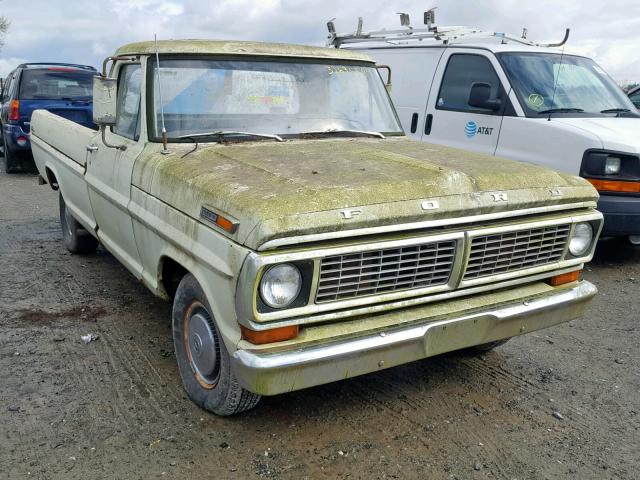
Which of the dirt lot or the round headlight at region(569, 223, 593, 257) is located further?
the round headlight at region(569, 223, 593, 257)

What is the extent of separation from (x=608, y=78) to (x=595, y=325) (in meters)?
3.59

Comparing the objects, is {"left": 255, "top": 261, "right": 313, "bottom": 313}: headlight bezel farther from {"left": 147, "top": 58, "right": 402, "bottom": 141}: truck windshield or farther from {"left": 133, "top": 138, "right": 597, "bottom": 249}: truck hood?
{"left": 147, "top": 58, "right": 402, "bottom": 141}: truck windshield

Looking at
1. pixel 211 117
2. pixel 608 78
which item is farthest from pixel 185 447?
pixel 608 78

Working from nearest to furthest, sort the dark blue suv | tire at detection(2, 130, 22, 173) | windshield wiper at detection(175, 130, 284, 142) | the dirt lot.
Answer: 1. the dirt lot
2. windshield wiper at detection(175, 130, 284, 142)
3. the dark blue suv
4. tire at detection(2, 130, 22, 173)

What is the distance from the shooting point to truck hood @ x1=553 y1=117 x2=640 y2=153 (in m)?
5.76

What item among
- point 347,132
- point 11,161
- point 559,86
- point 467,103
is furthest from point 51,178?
point 11,161

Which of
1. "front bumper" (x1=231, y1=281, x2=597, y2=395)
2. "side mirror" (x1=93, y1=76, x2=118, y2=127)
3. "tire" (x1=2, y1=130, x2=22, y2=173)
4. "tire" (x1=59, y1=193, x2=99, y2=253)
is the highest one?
"side mirror" (x1=93, y1=76, x2=118, y2=127)

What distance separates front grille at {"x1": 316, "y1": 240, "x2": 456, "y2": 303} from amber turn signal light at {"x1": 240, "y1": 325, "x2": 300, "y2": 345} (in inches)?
7.7

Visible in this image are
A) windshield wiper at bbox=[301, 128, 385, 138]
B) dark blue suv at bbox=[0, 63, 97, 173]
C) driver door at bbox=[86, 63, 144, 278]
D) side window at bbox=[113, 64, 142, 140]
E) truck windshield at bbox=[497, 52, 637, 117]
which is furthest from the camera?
dark blue suv at bbox=[0, 63, 97, 173]

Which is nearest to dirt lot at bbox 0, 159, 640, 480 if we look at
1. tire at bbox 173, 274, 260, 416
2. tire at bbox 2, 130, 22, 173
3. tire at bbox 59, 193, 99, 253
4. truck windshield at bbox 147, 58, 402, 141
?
tire at bbox 173, 274, 260, 416

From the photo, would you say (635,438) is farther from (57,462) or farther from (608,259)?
(608,259)

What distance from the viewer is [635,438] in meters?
3.35

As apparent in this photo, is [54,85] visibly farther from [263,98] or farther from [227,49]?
[263,98]

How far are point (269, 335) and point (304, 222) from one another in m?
0.53
